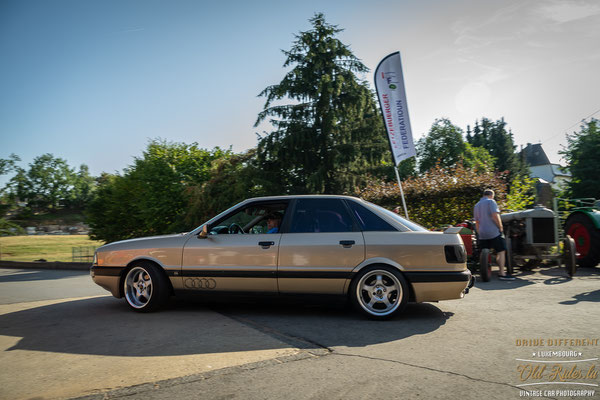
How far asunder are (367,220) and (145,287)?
3229 millimetres

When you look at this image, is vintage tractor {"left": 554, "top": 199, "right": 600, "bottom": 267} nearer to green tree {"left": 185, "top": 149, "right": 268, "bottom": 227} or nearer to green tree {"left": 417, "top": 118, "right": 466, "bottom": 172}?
green tree {"left": 185, "top": 149, "right": 268, "bottom": 227}

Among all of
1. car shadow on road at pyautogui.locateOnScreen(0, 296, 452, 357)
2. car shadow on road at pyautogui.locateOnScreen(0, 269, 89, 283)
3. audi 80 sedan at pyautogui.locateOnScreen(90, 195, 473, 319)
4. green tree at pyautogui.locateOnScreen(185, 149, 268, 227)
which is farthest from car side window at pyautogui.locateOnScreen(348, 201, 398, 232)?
green tree at pyautogui.locateOnScreen(185, 149, 268, 227)

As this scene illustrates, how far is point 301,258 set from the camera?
5227 mm

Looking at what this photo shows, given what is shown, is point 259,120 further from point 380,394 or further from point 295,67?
point 380,394

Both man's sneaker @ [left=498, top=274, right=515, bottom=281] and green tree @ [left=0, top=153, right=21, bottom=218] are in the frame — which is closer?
man's sneaker @ [left=498, top=274, right=515, bottom=281]

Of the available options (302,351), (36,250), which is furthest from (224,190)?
(36,250)

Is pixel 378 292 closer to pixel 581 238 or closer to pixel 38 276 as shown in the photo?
pixel 581 238

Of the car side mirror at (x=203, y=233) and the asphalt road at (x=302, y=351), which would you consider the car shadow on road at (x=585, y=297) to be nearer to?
the asphalt road at (x=302, y=351)

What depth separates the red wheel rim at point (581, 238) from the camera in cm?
939

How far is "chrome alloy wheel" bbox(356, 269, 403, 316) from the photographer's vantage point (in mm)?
5008

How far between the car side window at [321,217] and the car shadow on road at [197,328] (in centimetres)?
115

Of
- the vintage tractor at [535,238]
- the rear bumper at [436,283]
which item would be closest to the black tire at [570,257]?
the vintage tractor at [535,238]

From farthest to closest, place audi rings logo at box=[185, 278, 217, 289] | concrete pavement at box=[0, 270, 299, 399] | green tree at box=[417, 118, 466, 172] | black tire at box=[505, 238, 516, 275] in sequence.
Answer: green tree at box=[417, 118, 466, 172]
black tire at box=[505, 238, 516, 275]
audi rings logo at box=[185, 278, 217, 289]
concrete pavement at box=[0, 270, 299, 399]

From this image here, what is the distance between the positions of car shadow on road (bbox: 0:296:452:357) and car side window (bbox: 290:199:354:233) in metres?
1.15
